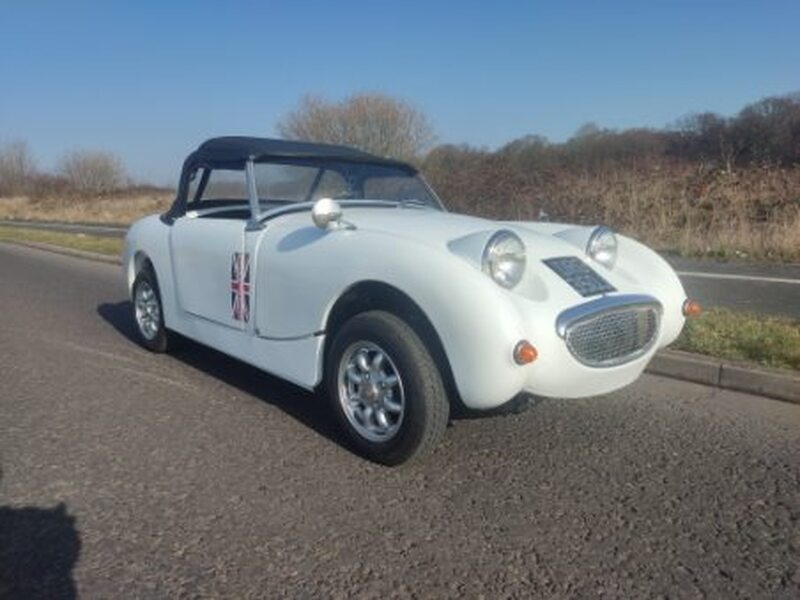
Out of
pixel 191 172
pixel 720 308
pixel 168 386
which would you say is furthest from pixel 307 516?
pixel 720 308

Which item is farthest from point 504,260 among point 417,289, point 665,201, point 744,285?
point 665,201

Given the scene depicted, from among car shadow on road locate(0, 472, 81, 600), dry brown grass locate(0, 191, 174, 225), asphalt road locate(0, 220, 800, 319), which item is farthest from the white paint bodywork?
dry brown grass locate(0, 191, 174, 225)

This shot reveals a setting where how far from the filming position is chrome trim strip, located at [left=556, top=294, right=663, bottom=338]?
3256mm

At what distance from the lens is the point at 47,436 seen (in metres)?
4.04

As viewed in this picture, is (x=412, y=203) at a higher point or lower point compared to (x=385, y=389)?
higher

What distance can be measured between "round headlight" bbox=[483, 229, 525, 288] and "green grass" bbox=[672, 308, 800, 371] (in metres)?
2.55

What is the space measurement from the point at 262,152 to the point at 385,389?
203 cm

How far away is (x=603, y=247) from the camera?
160 inches

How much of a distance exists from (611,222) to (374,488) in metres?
13.1

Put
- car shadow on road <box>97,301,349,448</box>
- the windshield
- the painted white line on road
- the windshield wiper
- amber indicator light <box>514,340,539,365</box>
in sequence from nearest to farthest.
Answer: amber indicator light <box>514,340,539,365</box>, car shadow on road <box>97,301,349,448</box>, the windshield, the windshield wiper, the painted white line on road

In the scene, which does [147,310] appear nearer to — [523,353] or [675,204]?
[523,353]

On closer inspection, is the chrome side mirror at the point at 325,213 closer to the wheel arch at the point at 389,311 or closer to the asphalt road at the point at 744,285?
the wheel arch at the point at 389,311

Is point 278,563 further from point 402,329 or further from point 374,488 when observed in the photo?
point 402,329

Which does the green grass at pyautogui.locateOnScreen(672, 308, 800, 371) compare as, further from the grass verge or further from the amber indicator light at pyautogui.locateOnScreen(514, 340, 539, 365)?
the amber indicator light at pyautogui.locateOnScreen(514, 340, 539, 365)
